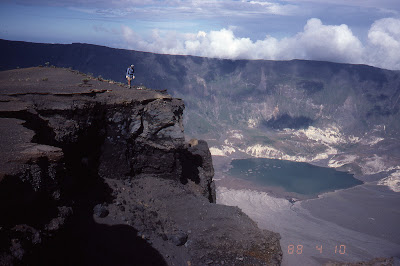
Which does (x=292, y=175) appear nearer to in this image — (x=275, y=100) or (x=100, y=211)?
(x=275, y=100)

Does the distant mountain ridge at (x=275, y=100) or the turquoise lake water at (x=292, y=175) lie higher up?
the distant mountain ridge at (x=275, y=100)

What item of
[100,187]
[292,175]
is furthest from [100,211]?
[292,175]

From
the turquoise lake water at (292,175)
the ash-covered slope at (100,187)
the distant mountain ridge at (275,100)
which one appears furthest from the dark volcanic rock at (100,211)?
the distant mountain ridge at (275,100)

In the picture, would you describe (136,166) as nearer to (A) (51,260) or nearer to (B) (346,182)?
(A) (51,260)

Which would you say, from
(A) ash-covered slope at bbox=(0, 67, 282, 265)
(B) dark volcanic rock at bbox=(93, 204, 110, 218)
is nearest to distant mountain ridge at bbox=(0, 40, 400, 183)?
(A) ash-covered slope at bbox=(0, 67, 282, 265)

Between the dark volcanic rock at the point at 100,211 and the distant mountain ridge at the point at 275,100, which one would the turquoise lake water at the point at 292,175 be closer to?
the distant mountain ridge at the point at 275,100

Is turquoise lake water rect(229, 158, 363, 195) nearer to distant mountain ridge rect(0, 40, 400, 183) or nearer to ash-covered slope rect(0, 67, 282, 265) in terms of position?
distant mountain ridge rect(0, 40, 400, 183)

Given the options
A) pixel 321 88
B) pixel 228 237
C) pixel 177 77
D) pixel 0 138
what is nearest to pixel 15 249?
pixel 0 138
